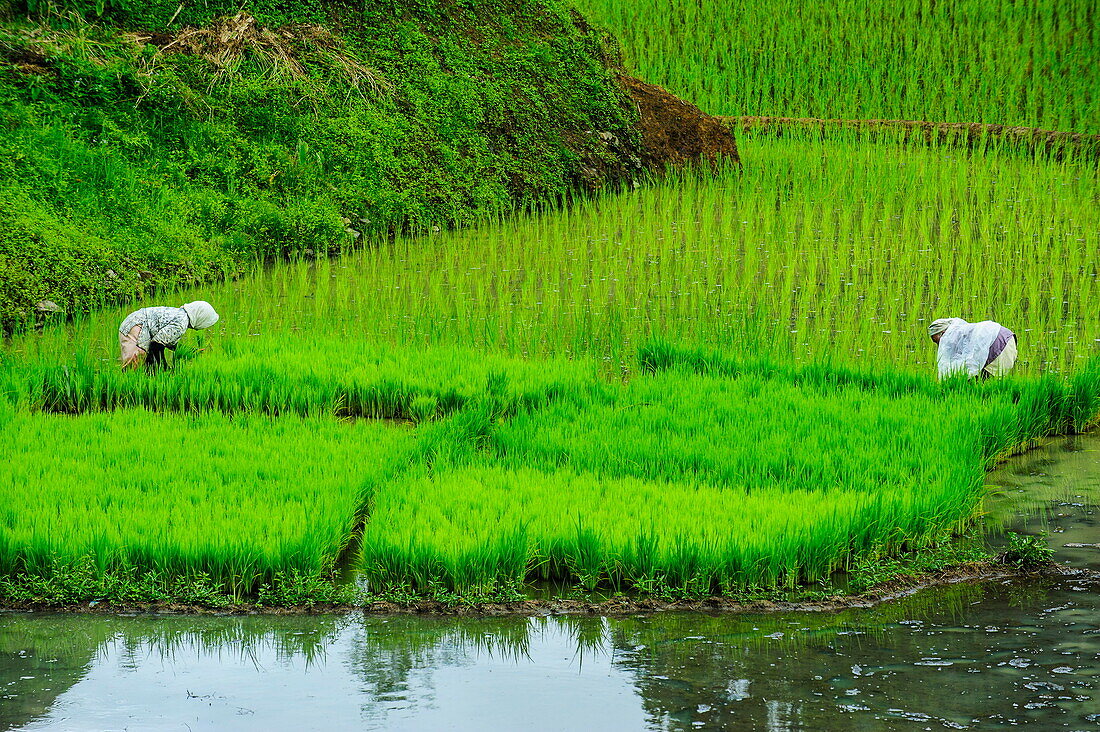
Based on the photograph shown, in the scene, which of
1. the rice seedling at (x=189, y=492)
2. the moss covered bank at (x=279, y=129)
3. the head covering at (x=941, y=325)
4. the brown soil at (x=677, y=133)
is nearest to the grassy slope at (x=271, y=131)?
the moss covered bank at (x=279, y=129)

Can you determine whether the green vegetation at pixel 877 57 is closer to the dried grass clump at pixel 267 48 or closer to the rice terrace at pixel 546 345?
the rice terrace at pixel 546 345

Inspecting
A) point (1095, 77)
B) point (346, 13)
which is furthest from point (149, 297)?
point (1095, 77)

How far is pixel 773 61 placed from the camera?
42.5 feet

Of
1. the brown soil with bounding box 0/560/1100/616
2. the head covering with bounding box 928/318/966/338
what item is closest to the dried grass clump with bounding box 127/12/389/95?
the head covering with bounding box 928/318/966/338

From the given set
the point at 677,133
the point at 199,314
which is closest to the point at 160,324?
the point at 199,314

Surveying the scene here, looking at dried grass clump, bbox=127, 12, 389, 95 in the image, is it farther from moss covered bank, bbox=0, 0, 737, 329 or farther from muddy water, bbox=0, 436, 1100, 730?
muddy water, bbox=0, 436, 1100, 730

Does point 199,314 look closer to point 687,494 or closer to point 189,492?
point 189,492

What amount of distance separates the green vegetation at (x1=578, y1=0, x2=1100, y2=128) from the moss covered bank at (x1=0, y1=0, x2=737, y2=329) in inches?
65.4

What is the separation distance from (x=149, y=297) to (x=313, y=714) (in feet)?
15.9

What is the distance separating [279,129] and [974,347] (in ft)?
18.4

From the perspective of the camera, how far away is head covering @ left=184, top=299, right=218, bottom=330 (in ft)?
18.8

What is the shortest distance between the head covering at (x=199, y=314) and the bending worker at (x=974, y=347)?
137 inches

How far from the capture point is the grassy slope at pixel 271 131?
7.57m

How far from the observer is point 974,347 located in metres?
5.68
